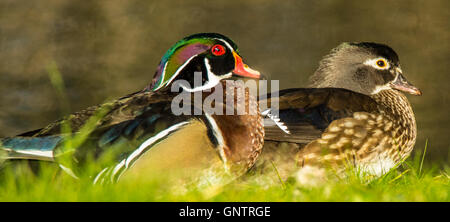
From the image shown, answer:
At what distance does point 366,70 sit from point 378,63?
9 cm

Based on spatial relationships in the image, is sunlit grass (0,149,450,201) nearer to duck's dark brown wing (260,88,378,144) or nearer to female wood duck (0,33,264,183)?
female wood duck (0,33,264,183)

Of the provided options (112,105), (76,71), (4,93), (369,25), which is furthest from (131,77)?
(112,105)

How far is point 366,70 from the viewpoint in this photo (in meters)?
4.11

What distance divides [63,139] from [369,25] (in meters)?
3.76

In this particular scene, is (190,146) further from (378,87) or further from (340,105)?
(378,87)

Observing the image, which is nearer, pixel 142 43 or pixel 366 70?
pixel 366 70

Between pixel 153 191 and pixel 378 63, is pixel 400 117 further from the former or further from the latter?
pixel 153 191

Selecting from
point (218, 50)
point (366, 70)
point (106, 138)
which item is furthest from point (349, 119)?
point (106, 138)

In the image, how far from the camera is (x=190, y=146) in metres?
2.81

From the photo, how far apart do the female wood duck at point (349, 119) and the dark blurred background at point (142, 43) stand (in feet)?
4.51

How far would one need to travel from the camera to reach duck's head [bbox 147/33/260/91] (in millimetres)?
3207

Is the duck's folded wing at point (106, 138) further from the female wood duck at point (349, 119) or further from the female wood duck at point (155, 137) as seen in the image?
A: the female wood duck at point (349, 119)

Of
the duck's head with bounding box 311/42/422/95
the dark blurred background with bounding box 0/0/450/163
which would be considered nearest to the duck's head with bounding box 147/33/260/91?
the duck's head with bounding box 311/42/422/95

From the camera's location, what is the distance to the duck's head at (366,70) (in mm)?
4109
